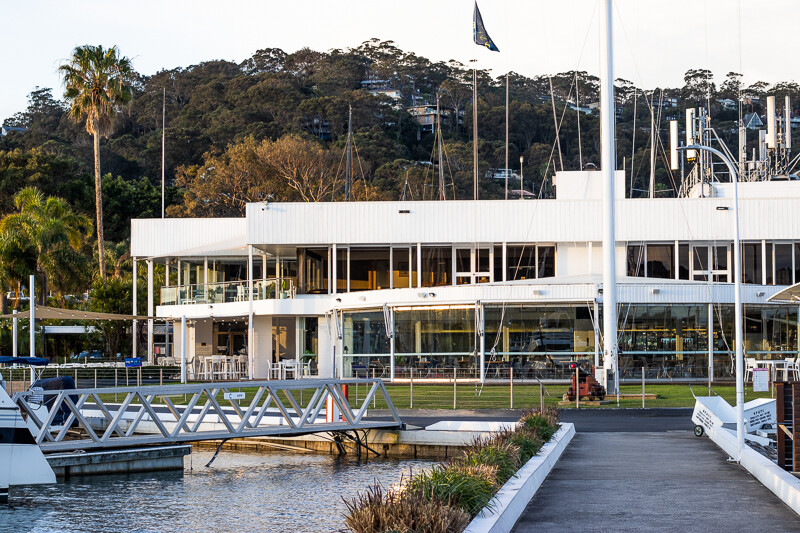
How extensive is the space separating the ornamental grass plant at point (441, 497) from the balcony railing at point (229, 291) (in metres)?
31.6

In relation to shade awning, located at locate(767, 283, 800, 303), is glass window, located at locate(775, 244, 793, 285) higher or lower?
higher

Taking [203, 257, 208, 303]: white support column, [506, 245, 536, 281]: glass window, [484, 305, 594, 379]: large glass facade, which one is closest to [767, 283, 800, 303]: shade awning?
[484, 305, 594, 379]: large glass facade

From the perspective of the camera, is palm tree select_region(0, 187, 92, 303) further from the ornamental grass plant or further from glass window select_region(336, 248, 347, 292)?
the ornamental grass plant

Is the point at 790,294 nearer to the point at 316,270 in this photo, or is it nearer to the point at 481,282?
the point at 481,282

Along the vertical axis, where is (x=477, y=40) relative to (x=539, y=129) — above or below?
below

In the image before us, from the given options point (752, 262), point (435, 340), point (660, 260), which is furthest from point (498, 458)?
point (752, 262)

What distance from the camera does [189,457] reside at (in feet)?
75.8

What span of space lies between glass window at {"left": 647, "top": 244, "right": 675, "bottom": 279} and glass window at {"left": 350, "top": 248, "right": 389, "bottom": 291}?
10.9 metres

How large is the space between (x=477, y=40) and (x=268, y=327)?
1567 centimetres

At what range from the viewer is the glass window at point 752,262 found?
147 ft

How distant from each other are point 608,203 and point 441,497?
23.9 metres

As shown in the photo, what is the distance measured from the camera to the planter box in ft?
33.1

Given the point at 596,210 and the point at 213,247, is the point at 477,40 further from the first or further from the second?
the point at 213,247

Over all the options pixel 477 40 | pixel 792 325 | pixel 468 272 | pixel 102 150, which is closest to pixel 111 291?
pixel 468 272
